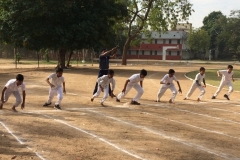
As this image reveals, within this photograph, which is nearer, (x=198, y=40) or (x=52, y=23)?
(x=52, y=23)

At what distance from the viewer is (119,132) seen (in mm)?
8562

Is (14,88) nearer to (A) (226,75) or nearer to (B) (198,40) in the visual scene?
(A) (226,75)

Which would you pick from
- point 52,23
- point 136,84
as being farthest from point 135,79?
point 52,23

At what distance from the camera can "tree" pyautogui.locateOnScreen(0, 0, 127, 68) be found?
2980 centimetres

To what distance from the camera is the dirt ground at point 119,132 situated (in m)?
6.86

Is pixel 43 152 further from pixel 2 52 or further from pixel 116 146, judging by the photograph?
pixel 2 52

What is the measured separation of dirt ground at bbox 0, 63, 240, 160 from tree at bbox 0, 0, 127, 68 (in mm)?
17837

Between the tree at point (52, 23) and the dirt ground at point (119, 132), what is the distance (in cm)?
1784

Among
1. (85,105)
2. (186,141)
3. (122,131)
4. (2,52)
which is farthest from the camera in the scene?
(2,52)

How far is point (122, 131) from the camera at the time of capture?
8.66m

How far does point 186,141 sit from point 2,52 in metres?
70.3

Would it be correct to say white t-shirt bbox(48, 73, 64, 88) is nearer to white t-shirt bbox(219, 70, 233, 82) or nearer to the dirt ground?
the dirt ground

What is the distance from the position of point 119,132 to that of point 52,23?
24652mm

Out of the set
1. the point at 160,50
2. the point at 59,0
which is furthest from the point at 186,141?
the point at 160,50
